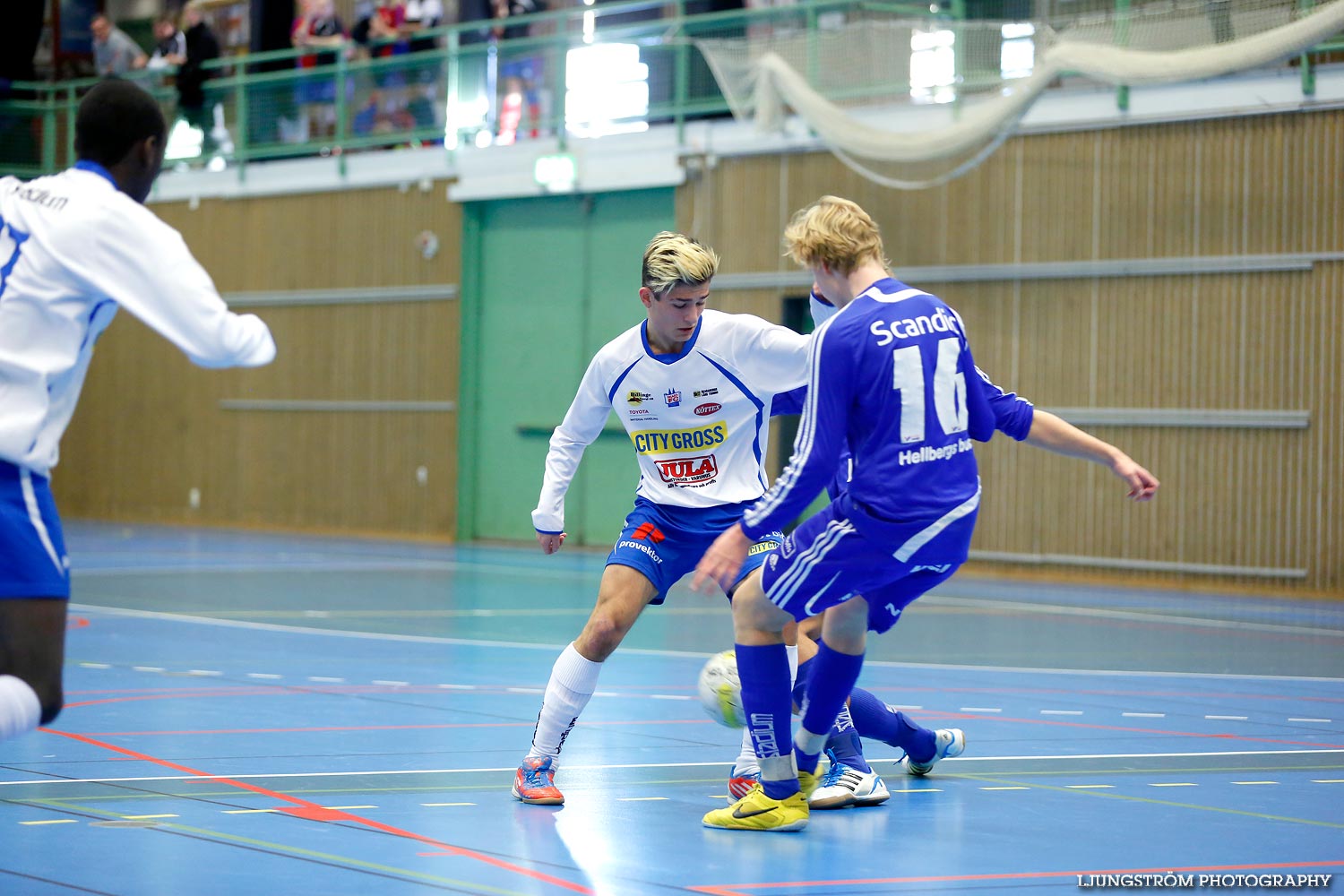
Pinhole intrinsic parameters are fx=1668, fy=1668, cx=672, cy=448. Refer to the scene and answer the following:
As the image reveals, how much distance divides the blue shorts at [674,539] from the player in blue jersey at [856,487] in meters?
0.60

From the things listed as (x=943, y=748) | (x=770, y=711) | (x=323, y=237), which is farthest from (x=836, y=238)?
(x=323, y=237)

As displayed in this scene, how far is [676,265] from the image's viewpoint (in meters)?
5.80

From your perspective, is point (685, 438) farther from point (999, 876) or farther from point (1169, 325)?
point (1169, 325)

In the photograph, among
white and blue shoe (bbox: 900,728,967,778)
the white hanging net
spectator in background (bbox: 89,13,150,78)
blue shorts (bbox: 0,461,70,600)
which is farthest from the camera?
spectator in background (bbox: 89,13,150,78)

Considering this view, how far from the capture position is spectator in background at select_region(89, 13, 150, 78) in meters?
27.0

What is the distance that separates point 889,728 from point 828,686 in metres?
0.88

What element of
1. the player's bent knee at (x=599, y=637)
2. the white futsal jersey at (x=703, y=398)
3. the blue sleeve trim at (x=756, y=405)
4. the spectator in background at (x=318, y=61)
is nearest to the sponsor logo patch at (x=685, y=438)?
the white futsal jersey at (x=703, y=398)

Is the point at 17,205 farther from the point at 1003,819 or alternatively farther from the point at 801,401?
the point at 1003,819

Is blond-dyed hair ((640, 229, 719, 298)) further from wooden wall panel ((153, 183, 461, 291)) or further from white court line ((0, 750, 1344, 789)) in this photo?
wooden wall panel ((153, 183, 461, 291))

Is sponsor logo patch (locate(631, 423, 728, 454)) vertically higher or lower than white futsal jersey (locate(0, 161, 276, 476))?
lower

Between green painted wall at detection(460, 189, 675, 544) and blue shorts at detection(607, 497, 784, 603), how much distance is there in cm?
1511

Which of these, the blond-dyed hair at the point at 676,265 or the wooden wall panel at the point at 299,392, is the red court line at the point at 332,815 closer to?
the blond-dyed hair at the point at 676,265

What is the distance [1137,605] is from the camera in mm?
14609

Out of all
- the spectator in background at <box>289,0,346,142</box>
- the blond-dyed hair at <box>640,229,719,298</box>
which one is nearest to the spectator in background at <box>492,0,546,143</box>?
the spectator in background at <box>289,0,346,142</box>
